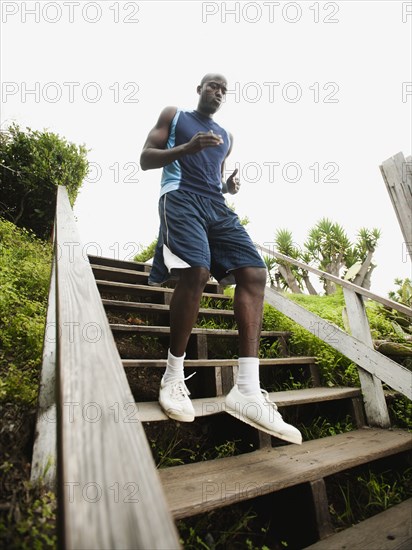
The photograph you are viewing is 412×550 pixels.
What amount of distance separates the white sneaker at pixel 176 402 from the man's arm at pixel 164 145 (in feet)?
4.00

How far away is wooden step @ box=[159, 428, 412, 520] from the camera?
1181 mm

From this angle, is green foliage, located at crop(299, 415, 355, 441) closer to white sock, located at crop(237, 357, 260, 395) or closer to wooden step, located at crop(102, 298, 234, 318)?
white sock, located at crop(237, 357, 260, 395)

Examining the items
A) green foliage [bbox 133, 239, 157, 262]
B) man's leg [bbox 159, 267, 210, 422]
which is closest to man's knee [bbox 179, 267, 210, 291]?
man's leg [bbox 159, 267, 210, 422]

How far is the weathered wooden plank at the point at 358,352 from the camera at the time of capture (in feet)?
6.59

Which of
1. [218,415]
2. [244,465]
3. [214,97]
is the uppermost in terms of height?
[214,97]

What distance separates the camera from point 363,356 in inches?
89.4

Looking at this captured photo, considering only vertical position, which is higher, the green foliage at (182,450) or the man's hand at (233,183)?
the man's hand at (233,183)

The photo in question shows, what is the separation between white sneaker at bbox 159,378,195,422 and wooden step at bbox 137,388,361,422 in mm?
54

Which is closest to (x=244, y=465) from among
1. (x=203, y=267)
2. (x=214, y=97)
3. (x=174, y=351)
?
(x=174, y=351)

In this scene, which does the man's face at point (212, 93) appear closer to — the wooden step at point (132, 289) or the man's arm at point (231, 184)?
the man's arm at point (231, 184)

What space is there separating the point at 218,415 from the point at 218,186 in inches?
54.3

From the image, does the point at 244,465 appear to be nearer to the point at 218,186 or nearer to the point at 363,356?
the point at 363,356

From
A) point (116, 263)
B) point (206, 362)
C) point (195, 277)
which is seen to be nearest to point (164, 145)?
point (195, 277)

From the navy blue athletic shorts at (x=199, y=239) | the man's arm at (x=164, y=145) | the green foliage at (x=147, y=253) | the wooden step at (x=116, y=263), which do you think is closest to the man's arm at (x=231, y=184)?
the navy blue athletic shorts at (x=199, y=239)
